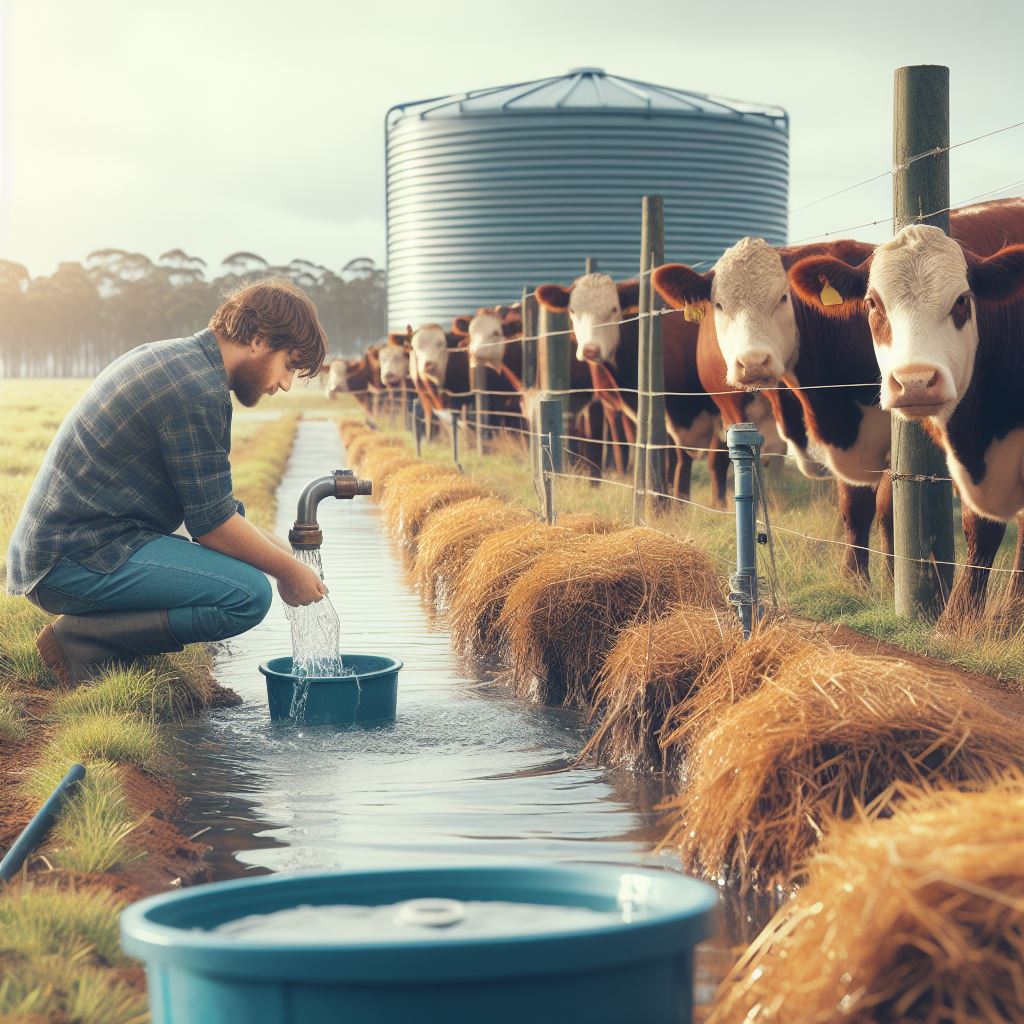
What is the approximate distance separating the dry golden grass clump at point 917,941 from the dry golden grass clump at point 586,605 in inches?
129

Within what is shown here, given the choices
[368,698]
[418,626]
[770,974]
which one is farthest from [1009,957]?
[418,626]

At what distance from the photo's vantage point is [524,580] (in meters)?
5.95

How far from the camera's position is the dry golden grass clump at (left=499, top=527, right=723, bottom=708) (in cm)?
554

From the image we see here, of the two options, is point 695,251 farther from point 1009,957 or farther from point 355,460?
point 1009,957

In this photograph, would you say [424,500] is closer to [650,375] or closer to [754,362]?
[650,375]

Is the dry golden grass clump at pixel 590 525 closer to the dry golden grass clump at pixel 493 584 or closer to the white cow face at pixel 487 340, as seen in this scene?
the dry golden grass clump at pixel 493 584

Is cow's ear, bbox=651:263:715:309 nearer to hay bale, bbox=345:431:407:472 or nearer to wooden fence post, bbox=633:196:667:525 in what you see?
wooden fence post, bbox=633:196:667:525

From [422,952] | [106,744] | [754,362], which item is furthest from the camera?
[754,362]

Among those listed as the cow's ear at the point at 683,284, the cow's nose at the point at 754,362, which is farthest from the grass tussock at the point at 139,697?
the cow's ear at the point at 683,284

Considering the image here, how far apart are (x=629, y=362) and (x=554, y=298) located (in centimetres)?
85

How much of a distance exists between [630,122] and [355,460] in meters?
49.3

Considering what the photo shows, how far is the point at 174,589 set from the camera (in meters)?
4.92

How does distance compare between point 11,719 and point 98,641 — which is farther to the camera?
point 98,641

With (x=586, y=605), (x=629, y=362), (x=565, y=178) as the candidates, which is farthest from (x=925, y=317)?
(x=565, y=178)
